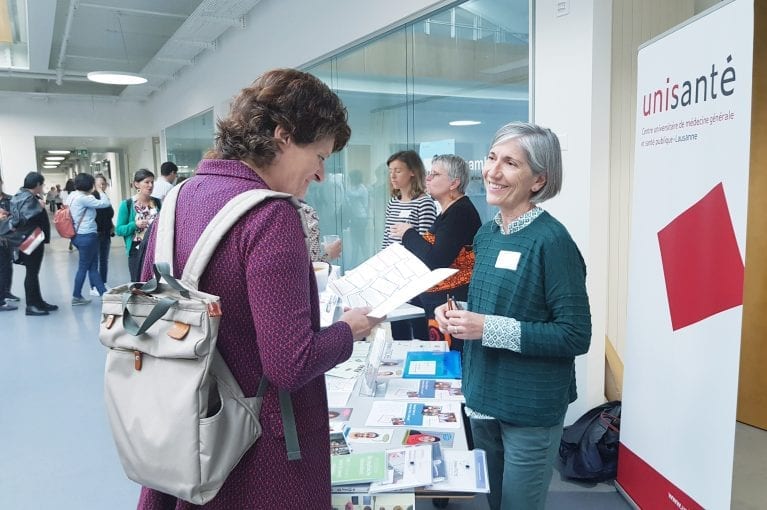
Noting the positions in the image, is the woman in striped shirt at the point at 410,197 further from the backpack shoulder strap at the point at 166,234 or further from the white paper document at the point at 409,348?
the backpack shoulder strap at the point at 166,234

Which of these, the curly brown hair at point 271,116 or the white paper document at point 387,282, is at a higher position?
the curly brown hair at point 271,116

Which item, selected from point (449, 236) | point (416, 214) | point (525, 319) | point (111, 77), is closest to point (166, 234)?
point (525, 319)

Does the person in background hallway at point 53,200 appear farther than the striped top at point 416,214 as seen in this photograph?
Yes

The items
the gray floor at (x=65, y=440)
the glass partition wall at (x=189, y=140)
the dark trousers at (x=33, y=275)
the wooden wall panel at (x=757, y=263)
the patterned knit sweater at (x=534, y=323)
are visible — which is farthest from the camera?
the glass partition wall at (x=189, y=140)

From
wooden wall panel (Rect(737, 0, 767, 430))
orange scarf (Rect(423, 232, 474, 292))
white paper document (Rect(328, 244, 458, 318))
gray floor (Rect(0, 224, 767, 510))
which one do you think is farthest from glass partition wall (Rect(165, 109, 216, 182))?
white paper document (Rect(328, 244, 458, 318))

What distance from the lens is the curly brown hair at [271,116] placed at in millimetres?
1032

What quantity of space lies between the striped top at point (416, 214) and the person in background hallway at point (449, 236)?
0.46 meters

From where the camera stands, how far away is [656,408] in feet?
7.39

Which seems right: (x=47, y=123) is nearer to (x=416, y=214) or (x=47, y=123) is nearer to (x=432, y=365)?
(x=416, y=214)

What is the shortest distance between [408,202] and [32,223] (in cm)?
479

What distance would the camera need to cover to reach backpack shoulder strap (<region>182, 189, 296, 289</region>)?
3.00 feet

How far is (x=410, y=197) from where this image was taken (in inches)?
147

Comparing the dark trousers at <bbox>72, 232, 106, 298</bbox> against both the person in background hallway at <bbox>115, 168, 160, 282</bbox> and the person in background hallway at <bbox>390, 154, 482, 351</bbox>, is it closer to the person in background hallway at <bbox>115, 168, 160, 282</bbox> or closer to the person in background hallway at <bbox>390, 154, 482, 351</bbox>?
the person in background hallway at <bbox>115, 168, 160, 282</bbox>

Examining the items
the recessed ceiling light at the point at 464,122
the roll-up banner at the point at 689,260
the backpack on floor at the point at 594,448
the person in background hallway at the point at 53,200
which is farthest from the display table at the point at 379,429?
the person in background hallway at the point at 53,200
